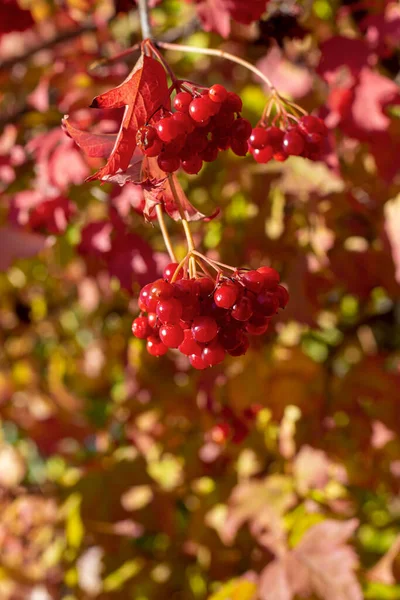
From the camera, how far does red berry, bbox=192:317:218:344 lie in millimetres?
640

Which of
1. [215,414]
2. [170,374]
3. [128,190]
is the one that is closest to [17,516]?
[170,374]

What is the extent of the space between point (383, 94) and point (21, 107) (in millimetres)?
1093

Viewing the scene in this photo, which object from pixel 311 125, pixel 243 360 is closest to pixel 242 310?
pixel 311 125

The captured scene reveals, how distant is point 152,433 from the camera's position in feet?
6.24

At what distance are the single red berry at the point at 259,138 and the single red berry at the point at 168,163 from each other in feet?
0.71

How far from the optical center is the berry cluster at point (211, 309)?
2.04ft

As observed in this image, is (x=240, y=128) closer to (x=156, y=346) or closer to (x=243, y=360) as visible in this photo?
(x=156, y=346)

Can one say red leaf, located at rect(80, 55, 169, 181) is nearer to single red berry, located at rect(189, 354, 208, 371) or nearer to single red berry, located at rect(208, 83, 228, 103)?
single red berry, located at rect(208, 83, 228, 103)

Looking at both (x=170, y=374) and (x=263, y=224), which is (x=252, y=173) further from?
(x=170, y=374)

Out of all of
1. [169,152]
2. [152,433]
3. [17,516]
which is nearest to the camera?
[169,152]

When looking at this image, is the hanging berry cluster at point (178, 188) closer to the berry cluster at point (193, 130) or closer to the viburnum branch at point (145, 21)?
the berry cluster at point (193, 130)

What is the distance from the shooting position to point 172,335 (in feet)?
2.14

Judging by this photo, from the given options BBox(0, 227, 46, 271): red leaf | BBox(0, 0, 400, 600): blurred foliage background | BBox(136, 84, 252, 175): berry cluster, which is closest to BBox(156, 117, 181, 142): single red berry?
BBox(136, 84, 252, 175): berry cluster

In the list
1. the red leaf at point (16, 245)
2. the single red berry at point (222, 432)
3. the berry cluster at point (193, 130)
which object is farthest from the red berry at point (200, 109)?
the single red berry at point (222, 432)
